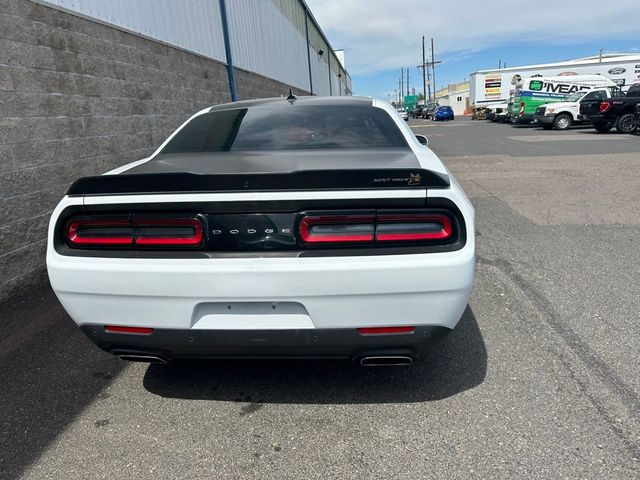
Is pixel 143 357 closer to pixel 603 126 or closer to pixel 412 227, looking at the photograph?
pixel 412 227

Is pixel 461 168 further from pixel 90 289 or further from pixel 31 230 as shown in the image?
pixel 90 289

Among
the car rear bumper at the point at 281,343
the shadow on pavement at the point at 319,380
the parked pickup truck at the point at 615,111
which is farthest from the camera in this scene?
the parked pickup truck at the point at 615,111

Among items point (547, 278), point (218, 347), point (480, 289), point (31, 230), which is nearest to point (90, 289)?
point (218, 347)

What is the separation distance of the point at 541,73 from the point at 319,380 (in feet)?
123

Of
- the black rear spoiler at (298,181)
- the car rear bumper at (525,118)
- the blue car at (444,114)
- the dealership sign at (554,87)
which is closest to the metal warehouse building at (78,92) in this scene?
the black rear spoiler at (298,181)

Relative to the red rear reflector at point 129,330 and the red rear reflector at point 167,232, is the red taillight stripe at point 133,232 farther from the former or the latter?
the red rear reflector at point 129,330

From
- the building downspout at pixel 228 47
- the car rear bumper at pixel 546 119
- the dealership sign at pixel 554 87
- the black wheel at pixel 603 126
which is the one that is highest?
the building downspout at pixel 228 47

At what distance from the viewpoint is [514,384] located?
2617 millimetres

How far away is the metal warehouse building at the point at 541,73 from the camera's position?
32.9 m

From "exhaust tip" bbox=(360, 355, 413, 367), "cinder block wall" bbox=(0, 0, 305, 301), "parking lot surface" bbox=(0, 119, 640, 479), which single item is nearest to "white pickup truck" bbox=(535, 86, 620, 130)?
"cinder block wall" bbox=(0, 0, 305, 301)

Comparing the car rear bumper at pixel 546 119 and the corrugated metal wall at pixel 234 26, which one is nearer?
the corrugated metal wall at pixel 234 26

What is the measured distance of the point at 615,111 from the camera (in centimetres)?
1875

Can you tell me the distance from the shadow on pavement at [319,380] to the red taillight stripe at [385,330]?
56cm

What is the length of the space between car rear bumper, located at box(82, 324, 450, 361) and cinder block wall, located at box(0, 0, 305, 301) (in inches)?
99.3
